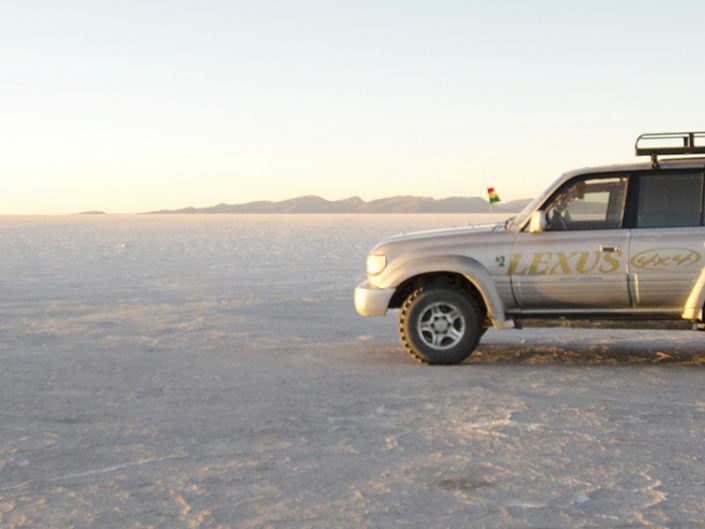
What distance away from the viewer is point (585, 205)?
9.48 meters

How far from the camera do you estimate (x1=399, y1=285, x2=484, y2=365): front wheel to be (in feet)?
31.1

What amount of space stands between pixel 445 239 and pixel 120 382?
3.33m

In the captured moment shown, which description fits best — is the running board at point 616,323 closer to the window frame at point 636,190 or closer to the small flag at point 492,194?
the window frame at point 636,190

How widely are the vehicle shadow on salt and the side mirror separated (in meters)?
1.36

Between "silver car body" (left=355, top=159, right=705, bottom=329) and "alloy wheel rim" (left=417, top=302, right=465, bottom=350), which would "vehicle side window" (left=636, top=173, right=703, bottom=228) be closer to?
"silver car body" (left=355, top=159, right=705, bottom=329)

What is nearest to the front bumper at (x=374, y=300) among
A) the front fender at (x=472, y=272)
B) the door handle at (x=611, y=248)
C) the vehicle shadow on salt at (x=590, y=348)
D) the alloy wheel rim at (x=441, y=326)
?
the front fender at (x=472, y=272)

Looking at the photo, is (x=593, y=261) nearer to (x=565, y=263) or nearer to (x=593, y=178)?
(x=565, y=263)

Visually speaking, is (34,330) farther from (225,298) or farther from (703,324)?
(703,324)

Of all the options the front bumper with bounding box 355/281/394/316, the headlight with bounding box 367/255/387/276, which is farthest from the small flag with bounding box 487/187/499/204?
the front bumper with bounding box 355/281/394/316

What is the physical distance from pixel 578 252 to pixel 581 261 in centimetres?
9

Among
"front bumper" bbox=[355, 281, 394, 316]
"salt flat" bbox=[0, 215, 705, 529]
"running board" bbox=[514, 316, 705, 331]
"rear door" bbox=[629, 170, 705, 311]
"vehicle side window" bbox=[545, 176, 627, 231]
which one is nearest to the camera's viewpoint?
"salt flat" bbox=[0, 215, 705, 529]

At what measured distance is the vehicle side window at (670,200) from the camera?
923 cm

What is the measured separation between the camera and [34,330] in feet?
40.0

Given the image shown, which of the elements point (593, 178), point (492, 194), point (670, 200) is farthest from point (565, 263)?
point (492, 194)
